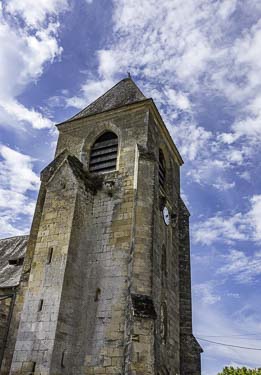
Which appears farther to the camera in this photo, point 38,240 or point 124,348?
point 38,240

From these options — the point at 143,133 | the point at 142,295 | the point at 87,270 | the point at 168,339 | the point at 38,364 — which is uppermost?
the point at 143,133

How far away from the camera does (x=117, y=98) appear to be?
49.1ft

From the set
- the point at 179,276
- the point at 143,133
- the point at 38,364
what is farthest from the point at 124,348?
the point at 143,133

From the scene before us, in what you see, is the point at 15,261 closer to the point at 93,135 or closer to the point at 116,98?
the point at 93,135

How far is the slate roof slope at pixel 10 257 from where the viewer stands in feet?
43.2

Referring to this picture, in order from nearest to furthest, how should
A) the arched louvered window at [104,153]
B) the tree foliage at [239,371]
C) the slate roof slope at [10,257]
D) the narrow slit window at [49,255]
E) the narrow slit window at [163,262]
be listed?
the narrow slit window at [49,255]
the narrow slit window at [163,262]
the arched louvered window at [104,153]
the slate roof slope at [10,257]
the tree foliage at [239,371]

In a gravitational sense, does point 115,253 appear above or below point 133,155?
below

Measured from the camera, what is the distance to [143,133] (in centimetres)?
1274

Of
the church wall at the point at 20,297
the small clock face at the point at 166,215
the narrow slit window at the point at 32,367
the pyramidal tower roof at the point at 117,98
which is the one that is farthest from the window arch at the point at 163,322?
the pyramidal tower roof at the point at 117,98

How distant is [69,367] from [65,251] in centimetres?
302

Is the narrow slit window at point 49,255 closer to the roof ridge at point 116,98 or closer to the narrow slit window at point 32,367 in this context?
the narrow slit window at point 32,367

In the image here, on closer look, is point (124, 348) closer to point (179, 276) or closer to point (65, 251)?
point (65, 251)

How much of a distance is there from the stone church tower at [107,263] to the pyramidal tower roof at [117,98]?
0.34 ft

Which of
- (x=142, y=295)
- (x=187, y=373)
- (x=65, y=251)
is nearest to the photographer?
(x=142, y=295)
